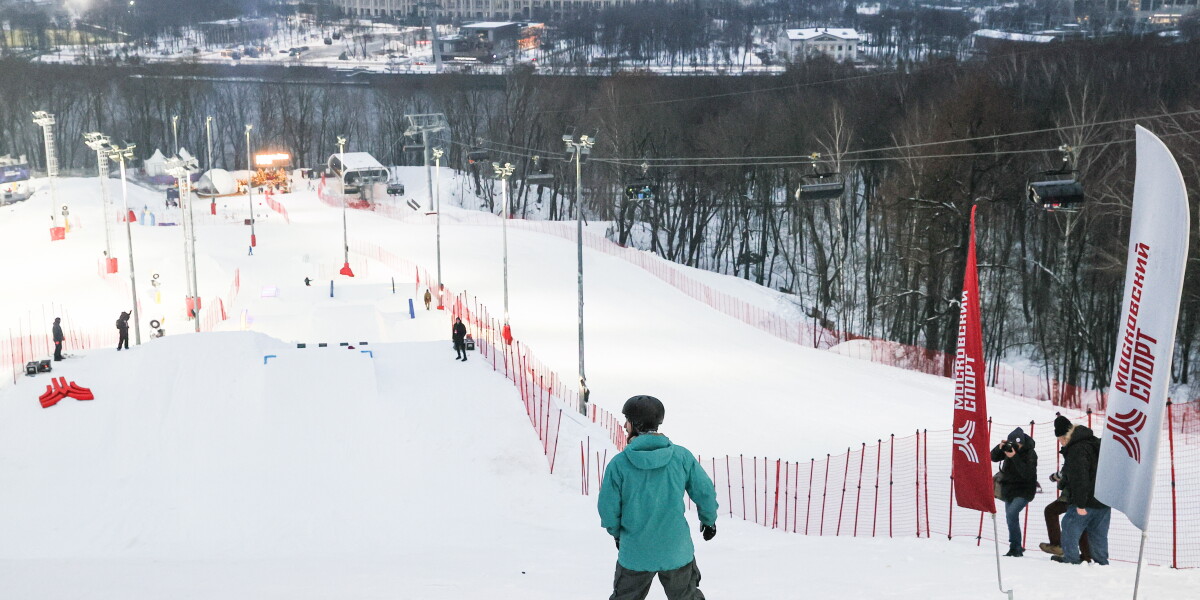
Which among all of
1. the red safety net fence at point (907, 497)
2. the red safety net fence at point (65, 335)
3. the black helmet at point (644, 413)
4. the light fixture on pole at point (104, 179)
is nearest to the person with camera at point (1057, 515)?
the red safety net fence at point (907, 497)

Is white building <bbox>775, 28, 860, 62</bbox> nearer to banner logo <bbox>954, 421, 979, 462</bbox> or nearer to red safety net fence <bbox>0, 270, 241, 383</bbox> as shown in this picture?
A: red safety net fence <bbox>0, 270, 241, 383</bbox>

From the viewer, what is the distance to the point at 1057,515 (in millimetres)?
10500

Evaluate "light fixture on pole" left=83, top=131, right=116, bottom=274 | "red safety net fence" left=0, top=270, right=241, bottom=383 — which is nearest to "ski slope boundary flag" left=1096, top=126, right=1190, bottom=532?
"red safety net fence" left=0, top=270, right=241, bottom=383

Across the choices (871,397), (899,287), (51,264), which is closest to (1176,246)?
(871,397)

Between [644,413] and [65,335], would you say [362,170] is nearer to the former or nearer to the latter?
[65,335]

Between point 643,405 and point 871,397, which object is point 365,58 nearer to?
point 871,397

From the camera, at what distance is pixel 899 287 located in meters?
45.3

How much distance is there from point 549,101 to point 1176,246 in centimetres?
8119

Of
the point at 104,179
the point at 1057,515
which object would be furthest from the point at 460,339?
the point at 104,179

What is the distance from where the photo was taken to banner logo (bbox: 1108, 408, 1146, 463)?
25.7ft

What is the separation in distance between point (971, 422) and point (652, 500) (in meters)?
4.85

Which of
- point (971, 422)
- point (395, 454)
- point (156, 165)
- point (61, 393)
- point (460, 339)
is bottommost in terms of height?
point (156, 165)

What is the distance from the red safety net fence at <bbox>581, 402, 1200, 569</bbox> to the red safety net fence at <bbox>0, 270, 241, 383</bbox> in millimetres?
18949

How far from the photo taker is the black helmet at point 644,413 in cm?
591
